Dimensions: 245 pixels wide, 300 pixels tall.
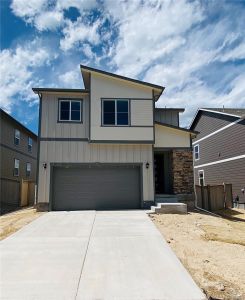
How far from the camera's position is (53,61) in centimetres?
1334

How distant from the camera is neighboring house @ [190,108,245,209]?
1846 centimetres

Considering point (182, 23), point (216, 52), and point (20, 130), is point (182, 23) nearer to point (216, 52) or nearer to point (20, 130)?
point (216, 52)

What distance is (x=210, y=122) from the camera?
75.7 ft

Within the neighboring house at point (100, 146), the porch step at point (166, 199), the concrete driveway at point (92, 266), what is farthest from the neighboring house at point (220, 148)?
the concrete driveway at point (92, 266)

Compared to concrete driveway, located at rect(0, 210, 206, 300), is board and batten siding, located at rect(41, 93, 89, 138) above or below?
above

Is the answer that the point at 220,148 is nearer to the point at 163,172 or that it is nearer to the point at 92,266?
the point at 163,172

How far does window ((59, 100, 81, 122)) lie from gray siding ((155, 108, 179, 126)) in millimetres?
5293

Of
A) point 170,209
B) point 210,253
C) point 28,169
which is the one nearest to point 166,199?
point 170,209

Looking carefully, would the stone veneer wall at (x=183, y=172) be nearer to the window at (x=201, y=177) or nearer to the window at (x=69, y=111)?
the window at (x=69, y=111)

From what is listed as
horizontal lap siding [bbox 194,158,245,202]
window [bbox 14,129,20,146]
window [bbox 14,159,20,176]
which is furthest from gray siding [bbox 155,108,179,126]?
window [bbox 14,159,20,176]

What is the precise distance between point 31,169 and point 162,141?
17326mm

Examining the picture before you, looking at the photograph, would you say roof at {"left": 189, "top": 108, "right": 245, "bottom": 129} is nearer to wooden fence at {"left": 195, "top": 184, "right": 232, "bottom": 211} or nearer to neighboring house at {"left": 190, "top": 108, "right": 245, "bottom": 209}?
neighboring house at {"left": 190, "top": 108, "right": 245, "bottom": 209}

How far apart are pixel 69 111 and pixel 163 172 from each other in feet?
22.7

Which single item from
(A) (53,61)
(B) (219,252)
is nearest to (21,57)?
(A) (53,61)
